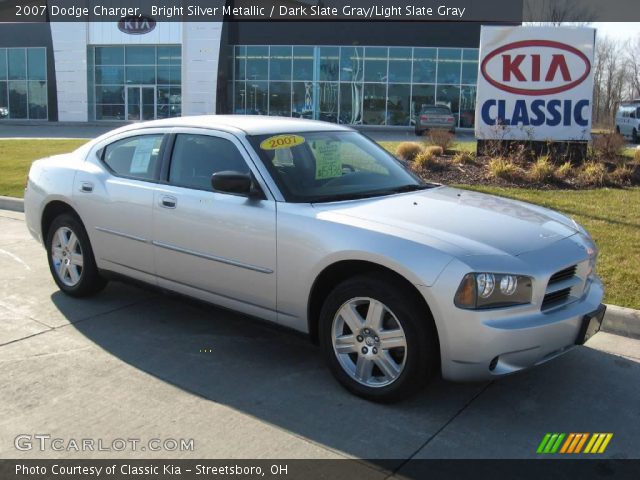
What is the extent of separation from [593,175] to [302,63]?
2987cm

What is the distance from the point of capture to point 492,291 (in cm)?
351

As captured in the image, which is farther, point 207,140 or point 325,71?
point 325,71

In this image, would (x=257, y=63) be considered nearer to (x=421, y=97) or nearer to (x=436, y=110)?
(x=421, y=97)

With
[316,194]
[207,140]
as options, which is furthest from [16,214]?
[316,194]

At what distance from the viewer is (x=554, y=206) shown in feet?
29.6

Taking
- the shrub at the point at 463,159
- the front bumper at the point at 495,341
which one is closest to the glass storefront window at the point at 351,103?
the shrub at the point at 463,159

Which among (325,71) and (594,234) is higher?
(325,71)

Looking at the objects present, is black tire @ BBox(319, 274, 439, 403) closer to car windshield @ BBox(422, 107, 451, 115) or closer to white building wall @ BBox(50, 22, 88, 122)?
car windshield @ BBox(422, 107, 451, 115)

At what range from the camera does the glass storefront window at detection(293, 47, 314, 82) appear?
1522 inches

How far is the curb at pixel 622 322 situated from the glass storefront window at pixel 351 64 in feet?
114

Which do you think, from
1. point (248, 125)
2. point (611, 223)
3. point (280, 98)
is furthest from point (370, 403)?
point (280, 98)

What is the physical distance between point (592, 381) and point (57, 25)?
43.3m

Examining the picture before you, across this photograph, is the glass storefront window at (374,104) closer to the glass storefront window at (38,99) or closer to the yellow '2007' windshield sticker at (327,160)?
the glass storefront window at (38,99)

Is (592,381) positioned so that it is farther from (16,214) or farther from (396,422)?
(16,214)
